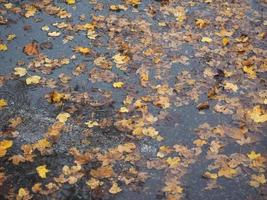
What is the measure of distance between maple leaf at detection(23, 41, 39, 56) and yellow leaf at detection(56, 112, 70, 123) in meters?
1.47

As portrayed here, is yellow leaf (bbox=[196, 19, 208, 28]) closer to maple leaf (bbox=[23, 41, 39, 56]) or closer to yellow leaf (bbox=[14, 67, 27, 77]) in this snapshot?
maple leaf (bbox=[23, 41, 39, 56])

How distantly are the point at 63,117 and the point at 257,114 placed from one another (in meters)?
2.47

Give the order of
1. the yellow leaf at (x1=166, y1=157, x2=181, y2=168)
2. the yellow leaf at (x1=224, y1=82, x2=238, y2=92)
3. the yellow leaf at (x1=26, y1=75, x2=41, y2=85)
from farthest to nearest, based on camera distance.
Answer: the yellow leaf at (x1=26, y1=75, x2=41, y2=85)
the yellow leaf at (x1=224, y1=82, x2=238, y2=92)
the yellow leaf at (x1=166, y1=157, x2=181, y2=168)

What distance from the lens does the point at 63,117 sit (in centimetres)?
497

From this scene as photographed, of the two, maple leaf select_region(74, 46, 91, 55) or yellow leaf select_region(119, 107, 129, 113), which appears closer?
yellow leaf select_region(119, 107, 129, 113)

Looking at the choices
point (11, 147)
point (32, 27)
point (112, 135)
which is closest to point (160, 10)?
point (32, 27)

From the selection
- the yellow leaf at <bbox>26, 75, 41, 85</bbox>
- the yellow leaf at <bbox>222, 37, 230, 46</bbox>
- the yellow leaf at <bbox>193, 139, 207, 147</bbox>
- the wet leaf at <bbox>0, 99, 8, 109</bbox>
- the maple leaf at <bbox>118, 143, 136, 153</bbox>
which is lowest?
the maple leaf at <bbox>118, 143, 136, 153</bbox>

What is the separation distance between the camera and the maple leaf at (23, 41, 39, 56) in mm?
6027

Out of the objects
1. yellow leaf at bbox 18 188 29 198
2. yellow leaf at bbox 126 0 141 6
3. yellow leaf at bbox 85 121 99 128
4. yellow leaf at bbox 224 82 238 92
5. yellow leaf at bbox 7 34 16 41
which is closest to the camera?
yellow leaf at bbox 18 188 29 198

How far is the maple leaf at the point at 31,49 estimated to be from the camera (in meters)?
6.03

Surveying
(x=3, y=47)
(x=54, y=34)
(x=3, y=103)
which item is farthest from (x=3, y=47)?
(x=3, y=103)

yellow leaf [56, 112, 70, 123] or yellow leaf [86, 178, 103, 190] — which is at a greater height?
yellow leaf [56, 112, 70, 123]

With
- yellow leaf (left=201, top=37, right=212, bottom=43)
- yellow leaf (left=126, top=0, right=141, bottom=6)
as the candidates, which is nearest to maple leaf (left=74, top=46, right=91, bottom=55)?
yellow leaf (left=126, top=0, right=141, bottom=6)

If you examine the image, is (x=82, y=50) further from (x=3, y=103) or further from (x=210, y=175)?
(x=210, y=175)
